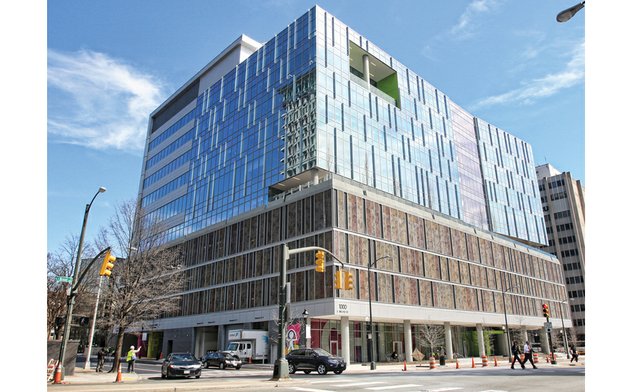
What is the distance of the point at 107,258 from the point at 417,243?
44218mm

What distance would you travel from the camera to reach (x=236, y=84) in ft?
238

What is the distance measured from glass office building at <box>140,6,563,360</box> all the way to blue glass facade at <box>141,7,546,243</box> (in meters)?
0.25

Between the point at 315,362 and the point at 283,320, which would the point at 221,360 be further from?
A: the point at 283,320

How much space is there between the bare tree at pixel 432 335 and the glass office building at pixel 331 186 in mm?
3441

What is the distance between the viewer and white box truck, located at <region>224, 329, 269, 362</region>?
4675 cm

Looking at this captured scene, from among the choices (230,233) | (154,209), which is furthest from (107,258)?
(154,209)

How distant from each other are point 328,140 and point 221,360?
96.6 ft

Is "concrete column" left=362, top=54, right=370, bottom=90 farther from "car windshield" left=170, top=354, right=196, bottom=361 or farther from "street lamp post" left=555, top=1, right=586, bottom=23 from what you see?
"street lamp post" left=555, top=1, right=586, bottom=23

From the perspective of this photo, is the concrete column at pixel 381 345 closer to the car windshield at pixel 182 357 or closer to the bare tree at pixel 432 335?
the bare tree at pixel 432 335

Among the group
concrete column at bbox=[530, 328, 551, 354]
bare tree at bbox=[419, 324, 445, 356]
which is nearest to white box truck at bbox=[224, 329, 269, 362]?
bare tree at bbox=[419, 324, 445, 356]

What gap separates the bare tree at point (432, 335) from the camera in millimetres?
53188

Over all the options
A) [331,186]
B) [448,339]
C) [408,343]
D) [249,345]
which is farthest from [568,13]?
[448,339]
